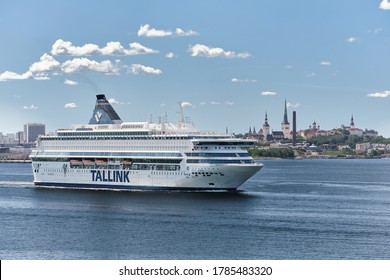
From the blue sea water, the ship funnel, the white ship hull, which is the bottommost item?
the blue sea water

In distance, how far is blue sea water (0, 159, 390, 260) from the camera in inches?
1410

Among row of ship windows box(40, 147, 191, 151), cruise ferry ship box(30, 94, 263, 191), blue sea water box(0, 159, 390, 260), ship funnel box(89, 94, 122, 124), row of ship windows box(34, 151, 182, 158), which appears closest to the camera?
blue sea water box(0, 159, 390, 260)

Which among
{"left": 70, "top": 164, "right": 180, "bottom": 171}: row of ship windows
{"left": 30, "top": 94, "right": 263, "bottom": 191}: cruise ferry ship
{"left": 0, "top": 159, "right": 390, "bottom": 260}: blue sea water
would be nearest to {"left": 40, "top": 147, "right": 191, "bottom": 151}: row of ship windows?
{"left": 30, "top": 94, "right": 263, "bottom": 191}: cruise ferry ship

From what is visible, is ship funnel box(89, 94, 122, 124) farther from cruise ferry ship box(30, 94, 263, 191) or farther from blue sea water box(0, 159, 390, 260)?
blue sea water box(0, 159, 390, 260)

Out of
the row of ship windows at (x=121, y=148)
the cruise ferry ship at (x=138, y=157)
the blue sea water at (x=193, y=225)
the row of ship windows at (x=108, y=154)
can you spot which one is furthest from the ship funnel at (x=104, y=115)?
the blue sea water at (x=193, y=225)

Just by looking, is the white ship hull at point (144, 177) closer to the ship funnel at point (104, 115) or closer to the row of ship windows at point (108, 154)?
the row of ship windows at point (108, 154)

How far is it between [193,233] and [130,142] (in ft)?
83.3

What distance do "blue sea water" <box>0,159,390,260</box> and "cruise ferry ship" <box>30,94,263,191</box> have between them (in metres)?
1.30

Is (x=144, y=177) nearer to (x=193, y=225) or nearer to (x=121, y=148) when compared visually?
(x=121, y=148)

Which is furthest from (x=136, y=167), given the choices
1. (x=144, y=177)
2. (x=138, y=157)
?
(x=144, y=177)

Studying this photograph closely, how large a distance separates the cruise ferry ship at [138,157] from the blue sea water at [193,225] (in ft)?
4.27

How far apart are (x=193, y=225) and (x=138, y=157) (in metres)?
20.3

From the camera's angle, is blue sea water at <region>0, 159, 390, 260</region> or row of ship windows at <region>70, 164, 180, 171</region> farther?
row of ship windows at <region>70, 164, 180, 171</region>

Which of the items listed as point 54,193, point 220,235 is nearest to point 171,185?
point 54,193
